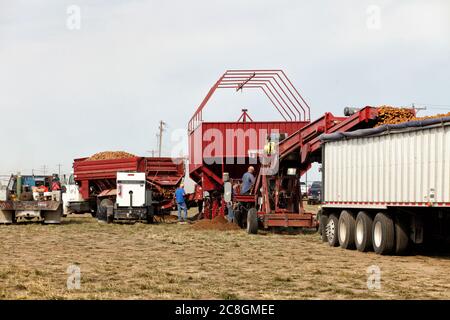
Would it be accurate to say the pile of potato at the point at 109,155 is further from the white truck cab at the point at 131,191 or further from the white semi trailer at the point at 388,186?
the white semi trailer at the point at 388,186

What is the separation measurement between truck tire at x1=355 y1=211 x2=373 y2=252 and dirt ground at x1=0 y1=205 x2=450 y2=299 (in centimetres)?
35

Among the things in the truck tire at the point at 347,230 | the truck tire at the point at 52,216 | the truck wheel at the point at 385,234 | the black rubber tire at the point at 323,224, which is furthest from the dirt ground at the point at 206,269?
the truck tire at the point at 52,216

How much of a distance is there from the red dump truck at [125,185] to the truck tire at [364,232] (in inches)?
551

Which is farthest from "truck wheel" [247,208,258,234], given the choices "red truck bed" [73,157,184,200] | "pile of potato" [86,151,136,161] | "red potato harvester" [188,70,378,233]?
"pile of potato" [86,151,136,161]

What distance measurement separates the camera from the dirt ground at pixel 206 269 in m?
11.6

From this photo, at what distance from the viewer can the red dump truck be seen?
32094 millimetres

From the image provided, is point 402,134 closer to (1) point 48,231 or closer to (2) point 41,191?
(1) point 48,231

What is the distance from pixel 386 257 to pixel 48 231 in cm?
1290

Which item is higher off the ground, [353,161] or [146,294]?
[353,161]

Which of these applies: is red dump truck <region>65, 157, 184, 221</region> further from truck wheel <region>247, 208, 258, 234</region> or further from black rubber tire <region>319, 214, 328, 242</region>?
black rubber tire <region>319, 214, 328, 242</region>

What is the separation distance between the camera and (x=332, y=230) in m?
21.2

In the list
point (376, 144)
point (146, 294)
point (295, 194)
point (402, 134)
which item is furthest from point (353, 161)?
point (146, 294)

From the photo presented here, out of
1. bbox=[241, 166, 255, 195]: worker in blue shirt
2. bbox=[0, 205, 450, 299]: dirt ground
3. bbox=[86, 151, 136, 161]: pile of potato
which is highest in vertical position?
bbox=[86, 151, 136, 161]: pile of potato
